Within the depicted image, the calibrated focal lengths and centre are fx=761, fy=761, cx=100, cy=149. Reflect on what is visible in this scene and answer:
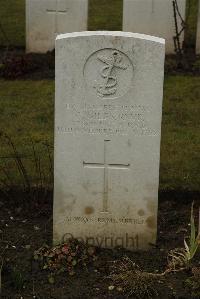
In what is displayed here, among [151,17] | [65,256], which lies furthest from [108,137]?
[151,17]

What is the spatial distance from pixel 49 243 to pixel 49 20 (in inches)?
251

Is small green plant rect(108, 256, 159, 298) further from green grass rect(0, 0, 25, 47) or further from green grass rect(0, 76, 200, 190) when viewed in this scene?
green grass rect(0, 0, 25, 47)

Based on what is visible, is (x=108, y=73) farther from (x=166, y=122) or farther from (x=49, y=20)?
(x=49, y=20)

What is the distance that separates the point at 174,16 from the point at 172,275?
625 centimetres

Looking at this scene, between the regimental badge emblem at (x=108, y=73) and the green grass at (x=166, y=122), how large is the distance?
1.56m

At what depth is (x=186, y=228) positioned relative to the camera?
592cm

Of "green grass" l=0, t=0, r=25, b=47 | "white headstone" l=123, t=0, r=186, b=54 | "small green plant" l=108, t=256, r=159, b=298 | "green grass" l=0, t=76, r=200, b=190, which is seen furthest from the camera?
"green grass" l=0, t=0, r=25, b=47

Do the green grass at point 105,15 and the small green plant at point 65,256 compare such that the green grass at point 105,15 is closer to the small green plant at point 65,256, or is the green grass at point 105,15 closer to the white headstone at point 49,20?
the white headstone at point 49,20

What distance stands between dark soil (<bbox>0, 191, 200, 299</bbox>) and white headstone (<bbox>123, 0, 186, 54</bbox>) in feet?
17.4

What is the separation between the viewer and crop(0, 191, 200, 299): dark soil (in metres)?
5.06

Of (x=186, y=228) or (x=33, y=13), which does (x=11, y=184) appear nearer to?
(x=186, y=228)

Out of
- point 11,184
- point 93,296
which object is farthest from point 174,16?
point 93,296

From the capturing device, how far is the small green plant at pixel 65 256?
5324 mm

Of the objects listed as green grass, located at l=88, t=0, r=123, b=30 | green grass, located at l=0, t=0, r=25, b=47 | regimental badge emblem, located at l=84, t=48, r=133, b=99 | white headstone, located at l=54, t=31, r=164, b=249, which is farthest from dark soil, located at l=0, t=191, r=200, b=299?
green grass, located at l=88, t=0, r=123, b=30
